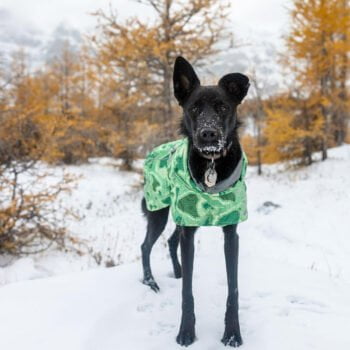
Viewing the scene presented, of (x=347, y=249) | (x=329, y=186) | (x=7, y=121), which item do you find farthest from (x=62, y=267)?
(x=329, y=186)

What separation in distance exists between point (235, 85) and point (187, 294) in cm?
157

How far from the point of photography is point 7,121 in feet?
20.3

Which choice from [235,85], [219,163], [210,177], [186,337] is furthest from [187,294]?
[235,85]

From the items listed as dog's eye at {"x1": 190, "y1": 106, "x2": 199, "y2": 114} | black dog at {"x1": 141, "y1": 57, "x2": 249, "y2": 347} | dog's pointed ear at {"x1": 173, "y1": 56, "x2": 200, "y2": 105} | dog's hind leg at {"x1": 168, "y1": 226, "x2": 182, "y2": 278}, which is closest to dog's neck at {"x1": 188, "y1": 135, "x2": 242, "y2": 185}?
black dog at {"x1": 141, "y1": 57, "x2": 249, "y2": 347}

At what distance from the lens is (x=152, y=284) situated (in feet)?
10.1

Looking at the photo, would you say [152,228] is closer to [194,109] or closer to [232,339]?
[232,339]

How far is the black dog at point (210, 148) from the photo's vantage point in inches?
84.2

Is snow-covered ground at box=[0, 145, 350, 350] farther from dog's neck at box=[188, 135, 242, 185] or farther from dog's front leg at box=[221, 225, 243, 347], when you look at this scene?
dog's neck at box=[188, 135, 242, 185]

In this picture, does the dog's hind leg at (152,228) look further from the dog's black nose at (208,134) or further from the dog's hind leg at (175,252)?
the dog's black nose at (208,134)

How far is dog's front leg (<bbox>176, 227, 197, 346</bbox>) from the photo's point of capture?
221 cm

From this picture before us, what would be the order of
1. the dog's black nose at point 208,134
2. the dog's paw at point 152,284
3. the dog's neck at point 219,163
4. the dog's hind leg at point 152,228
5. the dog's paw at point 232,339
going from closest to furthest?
the dog's black nose at point 208,134
the dog's paw at point 232,339
the dog's neck at point 219,163
the dog's paw at point 152,284
the dog's hind leg at point 152,228

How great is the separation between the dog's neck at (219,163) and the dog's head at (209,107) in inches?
2.1

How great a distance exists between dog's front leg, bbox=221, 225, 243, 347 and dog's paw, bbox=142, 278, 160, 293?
3.21ft

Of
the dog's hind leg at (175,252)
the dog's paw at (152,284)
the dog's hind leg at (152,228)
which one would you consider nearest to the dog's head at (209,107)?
the dog's hind leg at (152,228)
